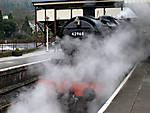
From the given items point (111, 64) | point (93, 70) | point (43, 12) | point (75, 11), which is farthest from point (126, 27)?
point (43, 12)

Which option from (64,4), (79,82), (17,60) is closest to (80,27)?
(79,82)

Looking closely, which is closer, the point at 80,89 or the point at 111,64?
the point at 80,89

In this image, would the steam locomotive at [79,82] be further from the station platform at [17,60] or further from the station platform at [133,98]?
the station platform at [17,60]

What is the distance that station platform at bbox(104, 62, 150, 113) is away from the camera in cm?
447

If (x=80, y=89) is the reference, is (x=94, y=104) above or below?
below

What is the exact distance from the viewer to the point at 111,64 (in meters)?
6.28

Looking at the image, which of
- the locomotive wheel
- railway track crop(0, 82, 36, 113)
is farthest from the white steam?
railway track crop(0, 82, 36, 113)

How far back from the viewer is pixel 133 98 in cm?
524

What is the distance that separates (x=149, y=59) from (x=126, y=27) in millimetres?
3768

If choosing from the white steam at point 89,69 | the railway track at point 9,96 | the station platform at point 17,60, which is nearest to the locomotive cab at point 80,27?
the white steam at point 89,69

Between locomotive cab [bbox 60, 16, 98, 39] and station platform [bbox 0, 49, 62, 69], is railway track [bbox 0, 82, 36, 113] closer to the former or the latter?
station platform [bbox 0, 49, 62, 69]

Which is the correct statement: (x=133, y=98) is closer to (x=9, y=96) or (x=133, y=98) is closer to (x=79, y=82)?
(x=79, y=82)

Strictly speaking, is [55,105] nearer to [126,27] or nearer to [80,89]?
[80,89]

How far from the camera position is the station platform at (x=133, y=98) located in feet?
14.7
